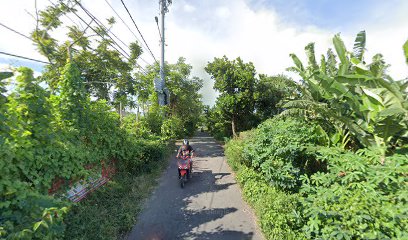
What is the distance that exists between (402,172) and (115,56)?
47.2 feet

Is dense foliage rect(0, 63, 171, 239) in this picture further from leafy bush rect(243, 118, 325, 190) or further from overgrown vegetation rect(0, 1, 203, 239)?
leafy bush rect(243, 118, 325, 190)

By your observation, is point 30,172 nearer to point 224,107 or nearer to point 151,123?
point 151,123

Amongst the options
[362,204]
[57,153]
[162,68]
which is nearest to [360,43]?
[362,204]

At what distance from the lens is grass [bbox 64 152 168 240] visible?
4.03 m

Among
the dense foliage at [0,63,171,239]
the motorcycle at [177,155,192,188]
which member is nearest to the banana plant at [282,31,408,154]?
the motorcycle at [177,155,192,188]

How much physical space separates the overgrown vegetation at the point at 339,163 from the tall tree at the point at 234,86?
5133 millimetres

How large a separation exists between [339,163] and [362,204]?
5.35ft

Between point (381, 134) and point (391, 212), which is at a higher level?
point (381, 134)

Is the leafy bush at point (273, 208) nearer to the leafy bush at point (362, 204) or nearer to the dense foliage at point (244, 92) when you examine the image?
the leafy bush at point (362, 204)

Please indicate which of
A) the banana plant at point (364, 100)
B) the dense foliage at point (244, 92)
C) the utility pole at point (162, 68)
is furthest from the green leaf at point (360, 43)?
the utility pole at point (162, 68)

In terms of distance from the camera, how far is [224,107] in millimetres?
13188

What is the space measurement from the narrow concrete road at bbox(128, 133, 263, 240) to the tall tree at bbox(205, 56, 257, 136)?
621 cm

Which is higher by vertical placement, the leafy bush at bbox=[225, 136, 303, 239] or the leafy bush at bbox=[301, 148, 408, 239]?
the leafy bush at bbox=[301, 148, 408, 239]

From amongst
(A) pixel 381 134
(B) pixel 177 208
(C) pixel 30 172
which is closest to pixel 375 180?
(A) pixel 381 134
